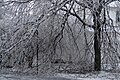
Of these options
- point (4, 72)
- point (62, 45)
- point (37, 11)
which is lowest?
point (4, 72)

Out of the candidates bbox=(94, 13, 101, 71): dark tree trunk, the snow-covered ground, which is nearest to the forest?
bbox=(94, 13, 101, 71): dark tree trunk

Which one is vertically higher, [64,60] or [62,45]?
[62,45]

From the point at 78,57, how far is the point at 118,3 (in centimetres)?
346

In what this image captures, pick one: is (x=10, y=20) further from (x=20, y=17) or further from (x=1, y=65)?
(x=1, y=65)

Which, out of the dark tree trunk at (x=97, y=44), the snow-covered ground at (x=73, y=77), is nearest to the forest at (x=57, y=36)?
the dark tree trunk at (x=97, y=44)

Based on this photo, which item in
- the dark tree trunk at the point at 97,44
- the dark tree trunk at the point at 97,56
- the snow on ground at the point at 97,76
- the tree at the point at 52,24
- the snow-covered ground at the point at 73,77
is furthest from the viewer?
the dark tree trunk at the point at 97,56

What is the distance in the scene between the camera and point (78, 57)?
13.1 metres

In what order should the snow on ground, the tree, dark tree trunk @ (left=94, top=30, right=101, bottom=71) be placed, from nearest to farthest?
the snow on ground, the tree, dark tree trunk @ (left=94, top=30, right=101, bottom=71)

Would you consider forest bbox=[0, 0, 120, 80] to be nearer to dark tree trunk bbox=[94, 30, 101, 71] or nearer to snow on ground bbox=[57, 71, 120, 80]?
dark tree trunk bbox=[94, 30, 101, 71]

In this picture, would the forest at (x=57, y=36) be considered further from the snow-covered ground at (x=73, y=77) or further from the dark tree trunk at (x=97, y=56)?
the snow-covered ground at (x=73, y=77)

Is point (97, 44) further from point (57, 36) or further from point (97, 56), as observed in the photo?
point (57, 36)

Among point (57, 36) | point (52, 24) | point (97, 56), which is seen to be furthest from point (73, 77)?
point (52, 24)

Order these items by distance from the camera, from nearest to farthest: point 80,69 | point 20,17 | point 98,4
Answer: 1. point 98,4
2. point 20,17
3. point 80,69

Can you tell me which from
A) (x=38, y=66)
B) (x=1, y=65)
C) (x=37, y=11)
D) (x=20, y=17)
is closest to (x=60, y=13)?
(x=37, y=11)
